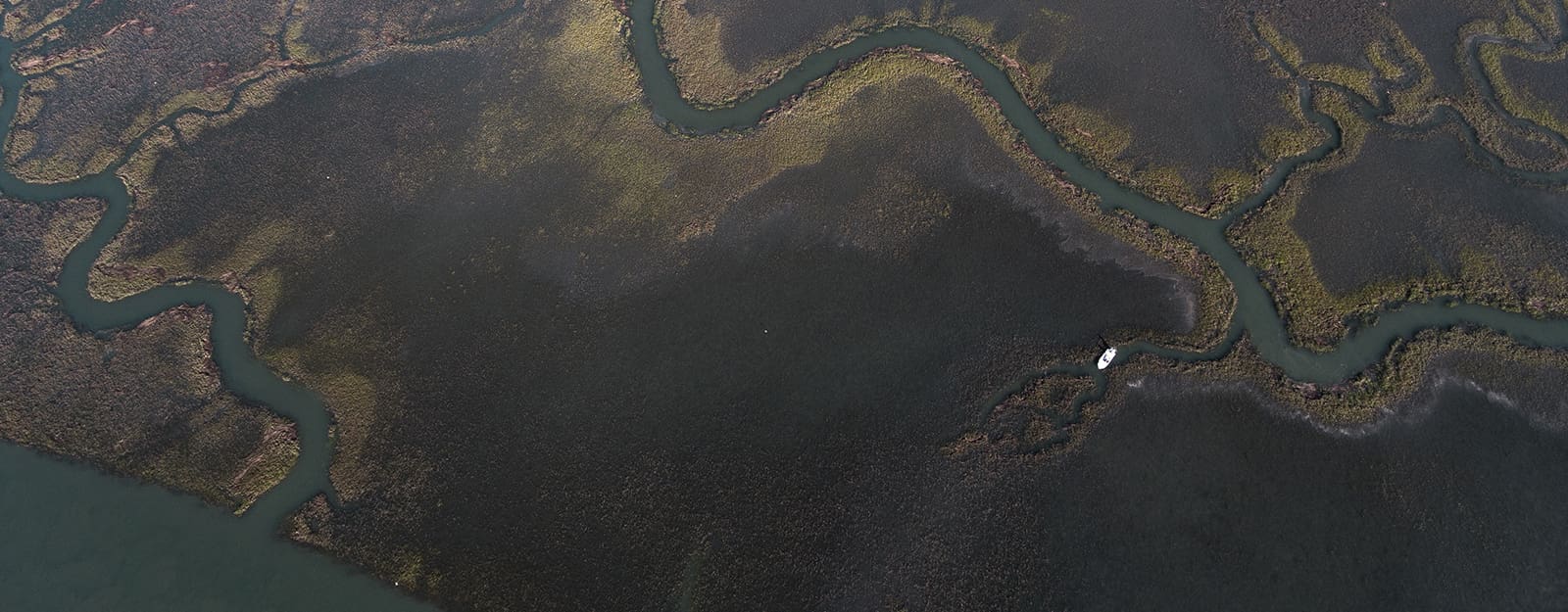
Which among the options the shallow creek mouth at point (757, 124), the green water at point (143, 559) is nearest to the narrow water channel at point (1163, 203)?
the shallow creek mouth at point (757, 124)

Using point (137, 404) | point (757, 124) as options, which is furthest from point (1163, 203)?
point (137, 404)

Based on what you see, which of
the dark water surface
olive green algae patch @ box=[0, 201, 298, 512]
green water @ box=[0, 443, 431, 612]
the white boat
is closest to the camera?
the dark water surface

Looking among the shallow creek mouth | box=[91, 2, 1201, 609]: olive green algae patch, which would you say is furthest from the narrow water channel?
box=[91, 2, 1201, 609]: olive green algae patch

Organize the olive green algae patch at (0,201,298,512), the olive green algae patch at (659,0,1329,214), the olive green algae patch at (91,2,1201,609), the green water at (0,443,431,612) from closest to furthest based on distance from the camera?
the green water at (0,443,431,612) → the olive green algae patch at (91,2,1201,609) → the olive green algae patch at (0,201,298,512) → the olive green algae patch at (659,0,1329,214)

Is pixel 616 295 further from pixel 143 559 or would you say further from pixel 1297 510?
pixel 1297 510

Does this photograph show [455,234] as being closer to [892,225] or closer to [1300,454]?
[892,225]

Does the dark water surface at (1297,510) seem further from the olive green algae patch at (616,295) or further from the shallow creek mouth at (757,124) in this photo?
the olive green algae patch at (616,295)

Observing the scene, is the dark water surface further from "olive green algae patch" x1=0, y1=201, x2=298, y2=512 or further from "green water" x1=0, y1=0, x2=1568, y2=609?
"olive green algae patch" x1=0, y1=201, x2=298, y2=512
